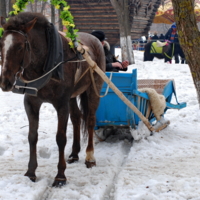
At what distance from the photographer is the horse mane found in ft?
10.6

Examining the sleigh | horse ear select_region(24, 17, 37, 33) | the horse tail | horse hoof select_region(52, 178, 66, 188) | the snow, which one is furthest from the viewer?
the sleigh

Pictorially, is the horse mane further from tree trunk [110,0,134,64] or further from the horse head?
tree trunk [110,0,134,64]

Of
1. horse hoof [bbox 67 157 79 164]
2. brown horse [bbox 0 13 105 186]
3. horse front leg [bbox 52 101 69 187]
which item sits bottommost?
horse hoof [bbox 67 157 79 164]

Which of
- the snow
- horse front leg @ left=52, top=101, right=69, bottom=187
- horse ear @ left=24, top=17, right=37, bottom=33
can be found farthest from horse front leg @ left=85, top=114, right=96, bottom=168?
horse ear @ left=24, top=17, right=37, bottom=33

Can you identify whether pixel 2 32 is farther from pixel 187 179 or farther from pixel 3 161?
pixel 187 179

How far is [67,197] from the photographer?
3352mm

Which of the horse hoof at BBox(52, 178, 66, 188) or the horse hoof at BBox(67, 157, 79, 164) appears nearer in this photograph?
the horse hoof at BBox(52, 178, 66, 188)

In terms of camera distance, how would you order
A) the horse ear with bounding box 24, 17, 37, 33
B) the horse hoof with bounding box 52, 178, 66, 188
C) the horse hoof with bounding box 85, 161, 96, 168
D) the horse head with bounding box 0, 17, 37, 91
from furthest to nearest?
the horse hoof with bounding box 85, 161, 96, 168, the horse hoof with bounding box 52, 178, 66, 188, the horse ear with bounding box 24, 17, 37, 33, the horse head with bounding box 0, 17, 37, 91

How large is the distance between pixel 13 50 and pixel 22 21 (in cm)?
36

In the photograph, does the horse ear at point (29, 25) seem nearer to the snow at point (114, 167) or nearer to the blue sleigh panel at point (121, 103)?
the snow at point (114, 167)

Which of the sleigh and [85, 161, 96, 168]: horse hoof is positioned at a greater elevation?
the sleigh

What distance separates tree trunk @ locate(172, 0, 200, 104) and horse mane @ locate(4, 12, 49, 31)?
5.04 ft

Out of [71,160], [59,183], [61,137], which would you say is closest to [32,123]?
[61,137]

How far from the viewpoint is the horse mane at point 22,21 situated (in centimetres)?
322
